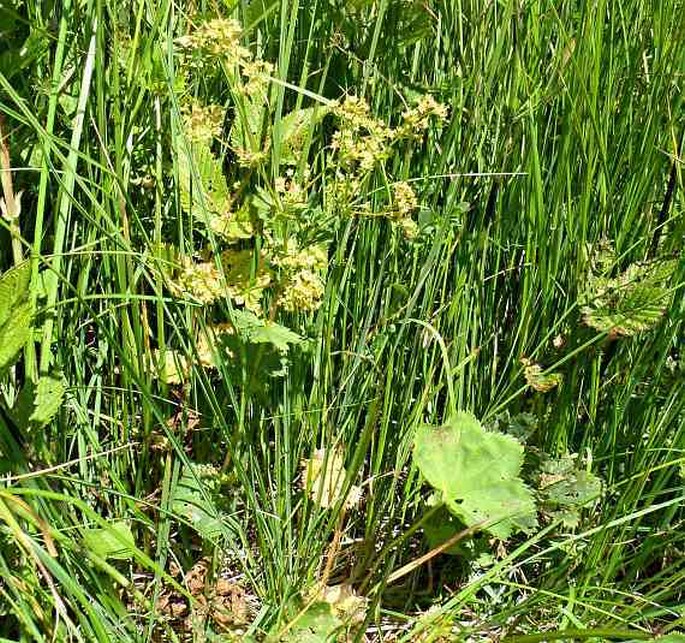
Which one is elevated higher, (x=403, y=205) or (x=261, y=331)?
(x=403, y=205)

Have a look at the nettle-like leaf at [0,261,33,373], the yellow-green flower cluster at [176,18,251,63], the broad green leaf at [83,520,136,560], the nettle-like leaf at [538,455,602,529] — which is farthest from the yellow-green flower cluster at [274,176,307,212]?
the nettle-like leaf at [538,455,602,529]

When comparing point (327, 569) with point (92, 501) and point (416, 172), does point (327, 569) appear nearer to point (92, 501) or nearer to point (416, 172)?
point (92, 501)

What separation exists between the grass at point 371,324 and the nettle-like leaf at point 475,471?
0.21 ft

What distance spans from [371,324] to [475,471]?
0.29 m

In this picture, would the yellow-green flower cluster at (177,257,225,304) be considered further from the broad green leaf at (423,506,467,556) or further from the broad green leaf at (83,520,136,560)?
the broad green leaf at (423,506,467,556)

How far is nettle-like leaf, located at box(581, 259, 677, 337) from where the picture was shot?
4.82 ft

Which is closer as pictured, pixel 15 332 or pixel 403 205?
pixel 15 332

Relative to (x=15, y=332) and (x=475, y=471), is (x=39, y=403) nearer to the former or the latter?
(x=15, y=332)

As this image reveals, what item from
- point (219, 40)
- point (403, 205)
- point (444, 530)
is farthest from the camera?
point (444, 530)

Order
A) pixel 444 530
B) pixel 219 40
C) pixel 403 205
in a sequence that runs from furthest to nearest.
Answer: pixel 444 530, pixel 403 205, pixel 219 40

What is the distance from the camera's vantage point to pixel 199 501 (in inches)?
53.7

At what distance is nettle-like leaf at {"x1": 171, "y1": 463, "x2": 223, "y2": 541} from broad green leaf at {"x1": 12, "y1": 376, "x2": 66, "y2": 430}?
0.21 m

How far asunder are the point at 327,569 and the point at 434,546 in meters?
0.16

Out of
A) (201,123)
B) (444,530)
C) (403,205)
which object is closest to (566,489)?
(444,530)
